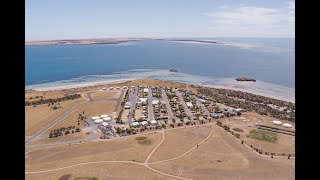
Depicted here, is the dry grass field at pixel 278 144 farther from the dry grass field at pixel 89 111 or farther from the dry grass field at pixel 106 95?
the dry grass field at pixel 106 95

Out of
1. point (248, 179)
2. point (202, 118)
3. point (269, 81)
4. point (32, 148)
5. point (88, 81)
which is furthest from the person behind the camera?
point (88, 81)

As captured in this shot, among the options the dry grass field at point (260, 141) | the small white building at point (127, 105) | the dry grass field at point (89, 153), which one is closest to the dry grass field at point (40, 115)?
the dry grass field at point (89, 153)

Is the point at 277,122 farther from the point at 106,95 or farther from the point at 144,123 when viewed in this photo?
the point at 106,95

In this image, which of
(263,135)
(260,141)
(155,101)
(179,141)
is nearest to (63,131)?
(179,141)

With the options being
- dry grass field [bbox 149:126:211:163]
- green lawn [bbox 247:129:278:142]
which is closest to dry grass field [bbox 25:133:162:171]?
dry grass field [bbox 149:126:211:163]

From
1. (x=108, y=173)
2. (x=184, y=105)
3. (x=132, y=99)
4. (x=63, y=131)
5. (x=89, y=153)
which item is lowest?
(x=108, y=173)
